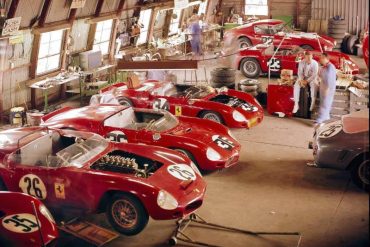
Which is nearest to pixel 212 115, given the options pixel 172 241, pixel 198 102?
pixel 198 102

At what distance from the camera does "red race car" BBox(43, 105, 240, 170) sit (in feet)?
30.8

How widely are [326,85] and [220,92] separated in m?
2.31

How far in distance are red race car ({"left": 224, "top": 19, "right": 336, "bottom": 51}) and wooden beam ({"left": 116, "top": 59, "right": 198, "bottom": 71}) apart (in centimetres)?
744

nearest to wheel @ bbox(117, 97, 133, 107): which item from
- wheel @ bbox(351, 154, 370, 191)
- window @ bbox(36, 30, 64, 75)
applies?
window @ bbox(36, 30, 64, 75)

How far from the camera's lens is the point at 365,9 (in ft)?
73.2

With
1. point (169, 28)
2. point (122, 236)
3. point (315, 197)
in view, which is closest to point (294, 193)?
point (315, 197)

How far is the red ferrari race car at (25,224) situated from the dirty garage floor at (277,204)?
734mm

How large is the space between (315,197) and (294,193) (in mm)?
347

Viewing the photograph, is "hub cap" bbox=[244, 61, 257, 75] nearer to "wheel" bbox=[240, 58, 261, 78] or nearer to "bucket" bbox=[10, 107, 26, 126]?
"wheel" bbox=[240, 58, 261, 78]

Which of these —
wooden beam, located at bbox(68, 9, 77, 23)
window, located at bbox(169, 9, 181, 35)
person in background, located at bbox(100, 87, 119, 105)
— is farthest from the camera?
window, located at bbox(169, 9, 181, 35)

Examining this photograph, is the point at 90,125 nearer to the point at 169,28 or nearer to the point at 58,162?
the point at 58,162

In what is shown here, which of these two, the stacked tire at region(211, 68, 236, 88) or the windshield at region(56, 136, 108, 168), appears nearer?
the windshield at region(56, 136, 108, 168)

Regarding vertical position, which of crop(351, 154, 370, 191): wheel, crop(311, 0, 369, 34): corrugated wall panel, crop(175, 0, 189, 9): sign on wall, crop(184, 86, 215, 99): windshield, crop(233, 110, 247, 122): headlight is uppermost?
crop(175, 0, 189, 9): sign on wall

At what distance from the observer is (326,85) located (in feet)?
39.3
